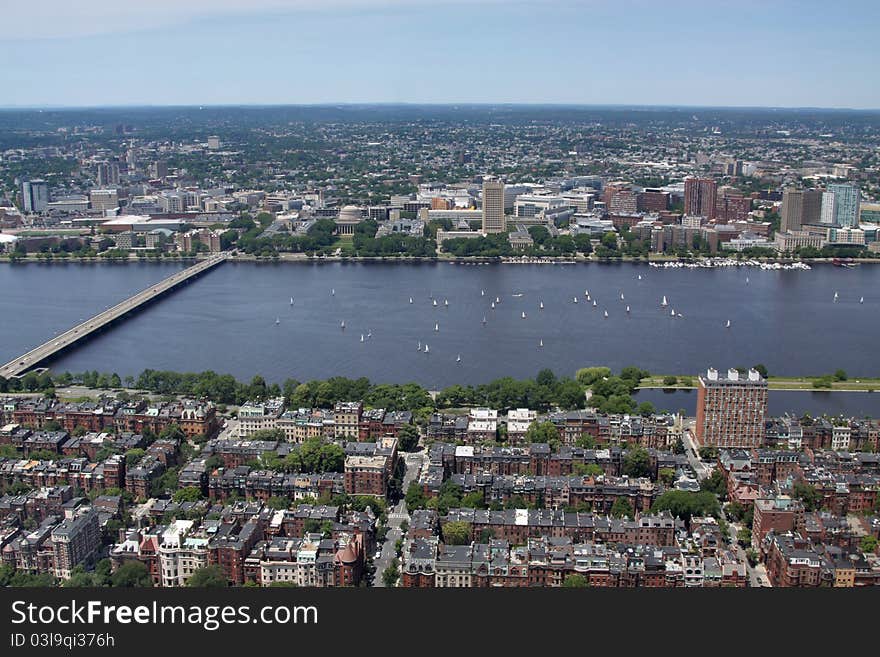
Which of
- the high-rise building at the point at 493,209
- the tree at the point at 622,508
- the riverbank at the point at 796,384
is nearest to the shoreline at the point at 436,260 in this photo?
the high-rise building at the point at 493,209

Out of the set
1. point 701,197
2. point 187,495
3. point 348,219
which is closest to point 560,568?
point 187,495

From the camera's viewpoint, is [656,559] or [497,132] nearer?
[656,559]

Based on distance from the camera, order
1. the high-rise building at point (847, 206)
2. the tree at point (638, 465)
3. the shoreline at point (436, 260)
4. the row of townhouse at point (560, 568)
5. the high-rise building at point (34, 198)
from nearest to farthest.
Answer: the row of townhouse at point (560, 568)
the tree at point (638, 465)
the shoreline at point (436, 260)
the high-rise building at point (847, 206)
the high-rise building at point (34, 198)

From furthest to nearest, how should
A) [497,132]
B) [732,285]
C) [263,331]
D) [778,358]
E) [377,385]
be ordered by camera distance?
[497,132]
[732,285]
[263,331]
[778,358]
[377,385]

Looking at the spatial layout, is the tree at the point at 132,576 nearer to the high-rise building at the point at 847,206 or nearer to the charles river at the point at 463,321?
the charles river at the point at 463,321

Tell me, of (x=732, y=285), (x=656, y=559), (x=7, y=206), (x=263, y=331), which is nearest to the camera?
(x=656, y=559)

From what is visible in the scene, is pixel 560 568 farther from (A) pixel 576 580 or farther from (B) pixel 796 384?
(B) pixel 796 384

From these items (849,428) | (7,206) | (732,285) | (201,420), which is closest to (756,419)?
(849,428)

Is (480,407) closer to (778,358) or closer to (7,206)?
(778,358)
